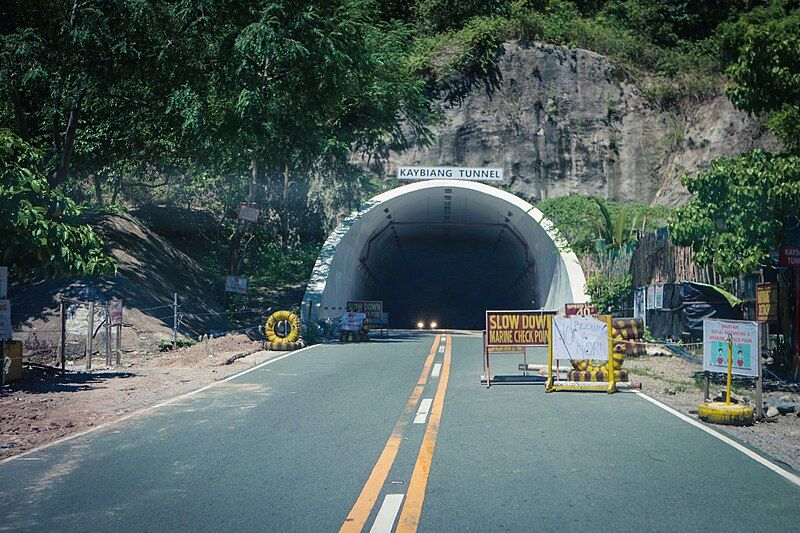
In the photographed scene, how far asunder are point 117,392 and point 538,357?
12.1m

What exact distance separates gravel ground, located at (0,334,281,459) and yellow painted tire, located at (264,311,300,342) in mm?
2331

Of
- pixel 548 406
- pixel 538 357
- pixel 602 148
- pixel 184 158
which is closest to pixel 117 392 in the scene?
pixel 548 406

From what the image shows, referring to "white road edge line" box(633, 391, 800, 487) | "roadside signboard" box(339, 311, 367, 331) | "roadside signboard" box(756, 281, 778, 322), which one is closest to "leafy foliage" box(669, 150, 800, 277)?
"roadside signboard" box(756, 281, 778, 322)

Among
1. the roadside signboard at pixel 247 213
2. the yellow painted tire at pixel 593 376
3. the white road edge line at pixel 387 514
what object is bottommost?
the white road edge line at pixel 387 514

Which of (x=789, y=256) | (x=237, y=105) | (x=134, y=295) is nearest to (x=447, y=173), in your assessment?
(x=237, y=105)

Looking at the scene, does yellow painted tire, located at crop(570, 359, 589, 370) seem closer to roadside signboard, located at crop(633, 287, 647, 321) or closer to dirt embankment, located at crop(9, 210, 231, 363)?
roadside signboard, located at crop(633, 287, 647, 321)

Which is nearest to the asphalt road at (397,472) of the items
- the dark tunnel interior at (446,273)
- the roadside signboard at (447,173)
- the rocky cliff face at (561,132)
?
the roadside signboard at (447,173)

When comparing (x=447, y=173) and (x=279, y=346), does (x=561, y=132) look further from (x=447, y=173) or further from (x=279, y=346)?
(x=279, y=346)

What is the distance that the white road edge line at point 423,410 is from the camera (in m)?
10.1

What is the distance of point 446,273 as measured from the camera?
56.8 meters

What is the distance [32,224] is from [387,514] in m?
11.6

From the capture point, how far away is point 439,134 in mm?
46312

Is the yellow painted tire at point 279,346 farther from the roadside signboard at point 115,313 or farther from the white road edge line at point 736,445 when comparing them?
the white road edge line at point 736,445

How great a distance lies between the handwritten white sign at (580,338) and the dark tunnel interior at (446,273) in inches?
1046
